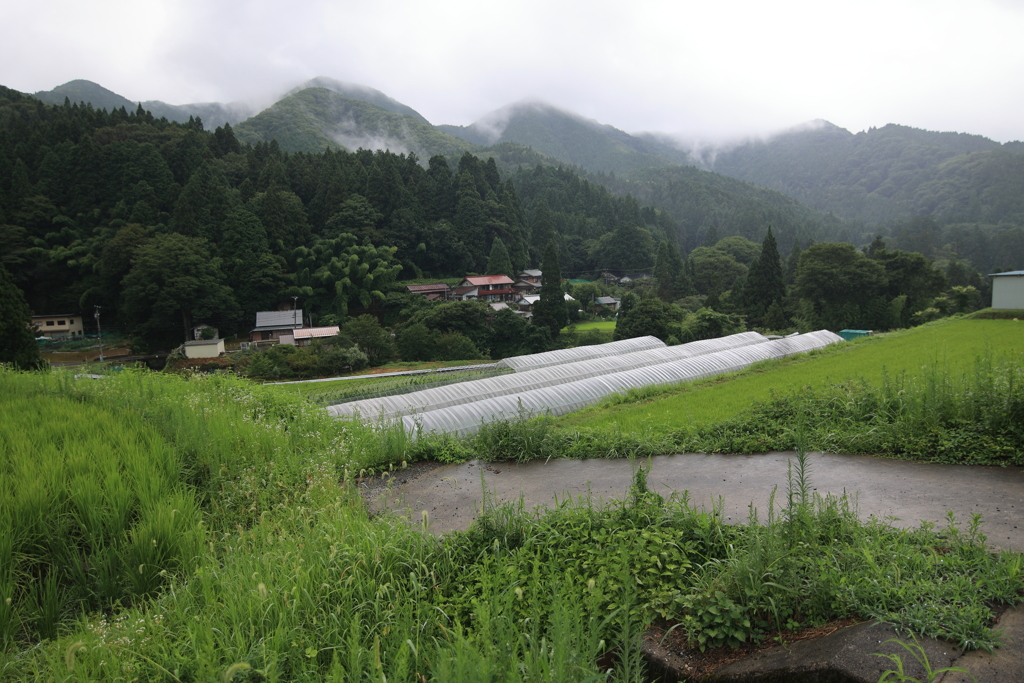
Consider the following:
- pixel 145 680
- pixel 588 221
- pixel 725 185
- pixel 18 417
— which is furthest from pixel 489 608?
pixel 725 185

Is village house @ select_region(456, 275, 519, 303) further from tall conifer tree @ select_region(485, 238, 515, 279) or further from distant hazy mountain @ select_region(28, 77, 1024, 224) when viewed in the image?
distant hazy mountain @ select_region(28, 77, 1024, 224)

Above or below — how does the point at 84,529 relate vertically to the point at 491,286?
below

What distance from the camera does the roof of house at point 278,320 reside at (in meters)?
47.0

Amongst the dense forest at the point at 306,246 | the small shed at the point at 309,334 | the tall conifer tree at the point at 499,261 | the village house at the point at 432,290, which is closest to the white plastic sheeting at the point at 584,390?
the dense forest at the point at 306,246

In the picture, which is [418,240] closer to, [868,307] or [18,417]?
[868,307]

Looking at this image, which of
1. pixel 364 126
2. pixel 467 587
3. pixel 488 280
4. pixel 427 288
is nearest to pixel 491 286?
pixel 488 280

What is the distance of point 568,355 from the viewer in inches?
884

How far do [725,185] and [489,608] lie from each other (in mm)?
146818

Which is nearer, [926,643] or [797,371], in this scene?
[926,643]

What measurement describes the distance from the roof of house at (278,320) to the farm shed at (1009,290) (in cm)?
4532

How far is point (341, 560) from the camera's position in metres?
3.13

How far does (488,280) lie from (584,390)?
4613cm

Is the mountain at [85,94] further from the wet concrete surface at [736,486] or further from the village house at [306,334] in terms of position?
the wet concrete surface at [736,486]

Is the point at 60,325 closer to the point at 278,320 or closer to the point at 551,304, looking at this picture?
the point at 278,320
